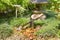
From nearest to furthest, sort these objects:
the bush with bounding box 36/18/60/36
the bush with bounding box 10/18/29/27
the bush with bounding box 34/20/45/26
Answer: the bush with bounding box 36/18/60/36
the bush with bounding box 34/20/45/26
the bush with bounding box 10/18/29/27

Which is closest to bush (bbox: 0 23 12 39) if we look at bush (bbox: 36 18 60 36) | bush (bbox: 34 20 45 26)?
bush (bbox: 36 18 60 36)

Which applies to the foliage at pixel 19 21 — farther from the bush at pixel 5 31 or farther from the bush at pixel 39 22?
the bush at pixel 5 31

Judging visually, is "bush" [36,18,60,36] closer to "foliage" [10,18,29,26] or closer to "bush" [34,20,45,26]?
"bush" [34,20,45,26]

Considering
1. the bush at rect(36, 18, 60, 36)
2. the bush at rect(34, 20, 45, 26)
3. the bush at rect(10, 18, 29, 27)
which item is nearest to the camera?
the bush at rect(36, 18, 60, 36)

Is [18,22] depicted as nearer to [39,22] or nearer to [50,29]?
[39,22]

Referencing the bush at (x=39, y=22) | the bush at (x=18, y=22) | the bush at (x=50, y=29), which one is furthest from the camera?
the bush at (x=18, y=22)

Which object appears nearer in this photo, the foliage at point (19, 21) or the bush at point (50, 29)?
the bush at point (50, 29)

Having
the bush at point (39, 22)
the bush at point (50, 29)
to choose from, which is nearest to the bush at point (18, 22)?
the bush at point (39, 22)

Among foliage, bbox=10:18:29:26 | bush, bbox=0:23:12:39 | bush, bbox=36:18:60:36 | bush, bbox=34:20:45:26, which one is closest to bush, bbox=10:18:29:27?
foliage, bbox=10:18:29:26

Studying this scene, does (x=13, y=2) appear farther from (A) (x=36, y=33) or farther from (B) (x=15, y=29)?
(A) (x=36, y=33)

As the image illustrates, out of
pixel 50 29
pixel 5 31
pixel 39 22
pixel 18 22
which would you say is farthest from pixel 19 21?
pixel 50 29

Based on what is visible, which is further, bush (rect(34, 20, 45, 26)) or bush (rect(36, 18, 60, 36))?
bush (rect(34, 20, 45, 26))

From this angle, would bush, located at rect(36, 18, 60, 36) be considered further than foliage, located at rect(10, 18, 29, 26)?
No

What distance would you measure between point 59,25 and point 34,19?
4.80 feet
